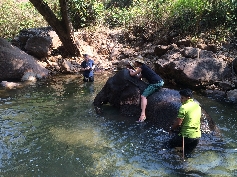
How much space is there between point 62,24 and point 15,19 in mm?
5441

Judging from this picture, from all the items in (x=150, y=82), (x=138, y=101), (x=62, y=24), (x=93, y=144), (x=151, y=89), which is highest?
(x=62, y=24)

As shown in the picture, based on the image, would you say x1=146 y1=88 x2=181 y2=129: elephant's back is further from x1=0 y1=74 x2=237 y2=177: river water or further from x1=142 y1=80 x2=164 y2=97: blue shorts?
x1=0 y1=74 x2=237 y2=177: river water

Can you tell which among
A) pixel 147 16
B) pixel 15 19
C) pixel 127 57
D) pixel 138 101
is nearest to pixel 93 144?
pixel 138 101

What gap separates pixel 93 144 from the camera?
28.6ft

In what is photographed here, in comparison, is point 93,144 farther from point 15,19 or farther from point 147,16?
point 15,19

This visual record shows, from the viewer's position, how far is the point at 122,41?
67.1ft

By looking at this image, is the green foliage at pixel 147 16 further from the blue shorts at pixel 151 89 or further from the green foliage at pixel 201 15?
the blue shorts at pixel 151 89

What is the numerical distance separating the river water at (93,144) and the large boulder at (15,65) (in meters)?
3.54

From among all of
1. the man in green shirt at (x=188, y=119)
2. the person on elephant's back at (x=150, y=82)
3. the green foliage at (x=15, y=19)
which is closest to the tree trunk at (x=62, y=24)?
the green foliage at (x=15, y=19)

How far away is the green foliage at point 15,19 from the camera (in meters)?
20.8

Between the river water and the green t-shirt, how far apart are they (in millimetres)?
757

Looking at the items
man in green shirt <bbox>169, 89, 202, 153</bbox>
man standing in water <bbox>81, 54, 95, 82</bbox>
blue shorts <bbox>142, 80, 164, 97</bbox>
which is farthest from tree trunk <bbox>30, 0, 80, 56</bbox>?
man in green shirt <bbox>169, 89, 202, 153</bbox>

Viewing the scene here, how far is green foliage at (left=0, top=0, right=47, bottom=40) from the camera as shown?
2076 cm

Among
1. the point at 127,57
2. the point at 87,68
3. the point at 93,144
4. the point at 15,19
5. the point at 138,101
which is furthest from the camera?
the point at 15,19
